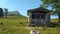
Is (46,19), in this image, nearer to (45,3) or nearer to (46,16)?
(46,16)

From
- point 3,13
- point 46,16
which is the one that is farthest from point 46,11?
point 3,13

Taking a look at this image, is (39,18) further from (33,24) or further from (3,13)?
(3,13)

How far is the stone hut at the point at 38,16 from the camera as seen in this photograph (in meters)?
33.2

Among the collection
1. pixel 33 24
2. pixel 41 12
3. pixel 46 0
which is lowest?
pixel 33 24

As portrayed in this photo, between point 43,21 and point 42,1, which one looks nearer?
point 43,21

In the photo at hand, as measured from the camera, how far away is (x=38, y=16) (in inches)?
1331

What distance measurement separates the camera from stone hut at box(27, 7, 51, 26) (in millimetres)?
33188

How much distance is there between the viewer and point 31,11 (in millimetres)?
33375

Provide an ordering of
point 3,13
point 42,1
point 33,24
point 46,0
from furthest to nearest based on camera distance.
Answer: point 3,13 → point 42,1 → point 46,0 → point 33,24

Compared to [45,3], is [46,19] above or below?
below

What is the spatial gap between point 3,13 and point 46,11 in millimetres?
56457

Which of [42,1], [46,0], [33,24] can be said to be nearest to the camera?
[33,24]

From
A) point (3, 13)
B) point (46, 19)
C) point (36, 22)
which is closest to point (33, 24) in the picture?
point (36, 22)

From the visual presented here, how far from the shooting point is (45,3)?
3672cm
